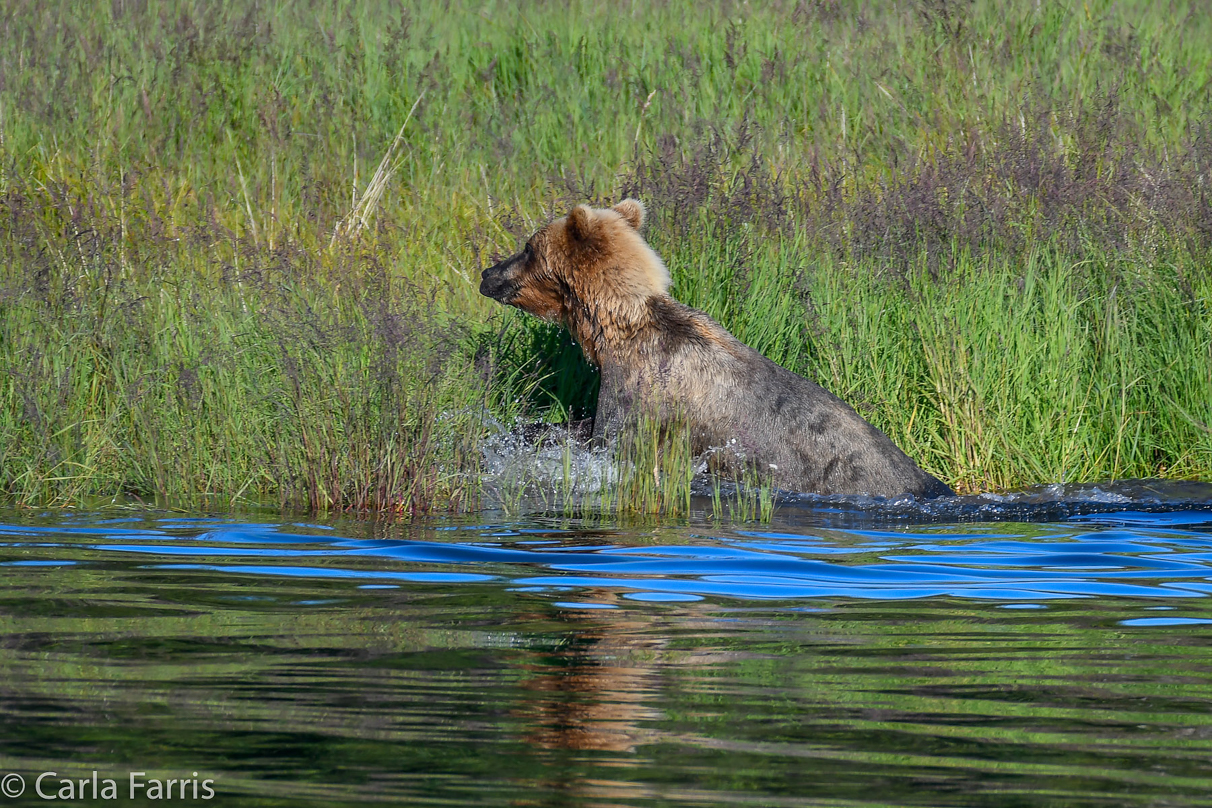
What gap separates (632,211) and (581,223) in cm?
43

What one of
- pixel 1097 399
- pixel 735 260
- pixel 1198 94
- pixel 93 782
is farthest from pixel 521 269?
pixel 1198 94

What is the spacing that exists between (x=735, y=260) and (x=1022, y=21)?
6.45 m

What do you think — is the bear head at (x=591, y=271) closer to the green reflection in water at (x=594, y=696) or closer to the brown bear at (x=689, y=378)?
the brown bear at (x=689, y=378)

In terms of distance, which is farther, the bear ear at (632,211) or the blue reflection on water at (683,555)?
the bear ear at (632,211)

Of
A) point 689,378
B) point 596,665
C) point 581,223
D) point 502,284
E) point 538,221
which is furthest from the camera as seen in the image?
point 538,221

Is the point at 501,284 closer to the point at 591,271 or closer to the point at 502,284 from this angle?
the point at 502,284

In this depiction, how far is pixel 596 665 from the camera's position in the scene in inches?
163

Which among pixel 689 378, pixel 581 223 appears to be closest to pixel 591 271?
pixel 581 223

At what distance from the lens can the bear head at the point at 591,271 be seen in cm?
884

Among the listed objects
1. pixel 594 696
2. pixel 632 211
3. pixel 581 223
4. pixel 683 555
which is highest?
pixel 632 211

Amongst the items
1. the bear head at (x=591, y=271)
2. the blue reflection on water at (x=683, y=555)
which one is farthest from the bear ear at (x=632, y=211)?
the blue reflection on water at (x=683, y=555)

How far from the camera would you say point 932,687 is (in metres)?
3.96

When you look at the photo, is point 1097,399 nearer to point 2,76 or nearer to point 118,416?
point 118,416

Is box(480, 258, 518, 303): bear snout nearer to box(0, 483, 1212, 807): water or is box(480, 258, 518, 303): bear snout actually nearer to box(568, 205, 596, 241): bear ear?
box(568, 205, 596, 241): bear ear
